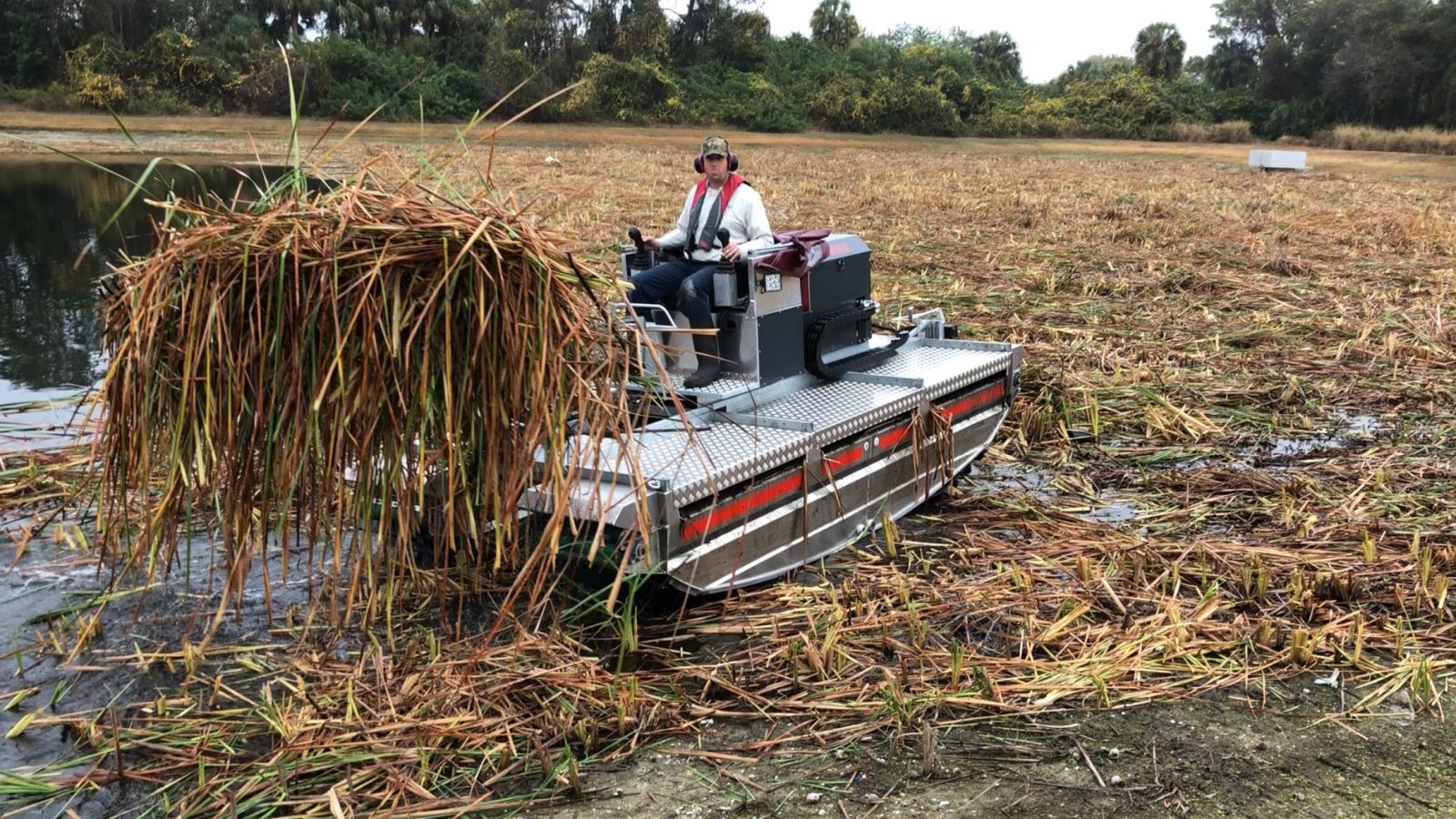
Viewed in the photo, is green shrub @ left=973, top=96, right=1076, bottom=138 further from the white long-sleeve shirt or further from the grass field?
the white long-sleeve shirt

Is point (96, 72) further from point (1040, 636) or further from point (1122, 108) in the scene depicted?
point (1040, 636)

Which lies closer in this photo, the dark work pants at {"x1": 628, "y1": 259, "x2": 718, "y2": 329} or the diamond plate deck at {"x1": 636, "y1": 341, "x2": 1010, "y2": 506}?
the diamond plate deck at {"x1": 636, "y1": 341, "x2": 1010, "y2": 506}

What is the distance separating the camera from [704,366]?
620 centimetres

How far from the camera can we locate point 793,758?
396cm

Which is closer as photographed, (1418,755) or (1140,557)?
(1418,755)

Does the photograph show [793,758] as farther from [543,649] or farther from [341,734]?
[341,734]

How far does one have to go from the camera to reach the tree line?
4728cm


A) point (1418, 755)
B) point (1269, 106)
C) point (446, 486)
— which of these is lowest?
point (1418, 755)

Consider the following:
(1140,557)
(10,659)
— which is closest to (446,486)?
(10,659)

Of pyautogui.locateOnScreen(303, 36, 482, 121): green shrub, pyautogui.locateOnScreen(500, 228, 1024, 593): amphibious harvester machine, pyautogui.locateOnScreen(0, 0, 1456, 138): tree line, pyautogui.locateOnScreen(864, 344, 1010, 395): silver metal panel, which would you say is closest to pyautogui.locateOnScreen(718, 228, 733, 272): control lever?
pyautogui.locateOnScreen(500, 228, 1024, 593): amphibious harvester machine

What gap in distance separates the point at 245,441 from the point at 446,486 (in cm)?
67

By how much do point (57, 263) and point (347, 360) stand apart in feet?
46.9

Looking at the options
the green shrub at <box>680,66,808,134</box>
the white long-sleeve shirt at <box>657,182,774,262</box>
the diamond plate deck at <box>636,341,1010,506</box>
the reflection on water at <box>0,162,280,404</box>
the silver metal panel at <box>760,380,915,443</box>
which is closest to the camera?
the diamond plate deck at <box>636,341,1010,506</box>

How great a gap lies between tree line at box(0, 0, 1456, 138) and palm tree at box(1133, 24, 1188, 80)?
3.9 inches
